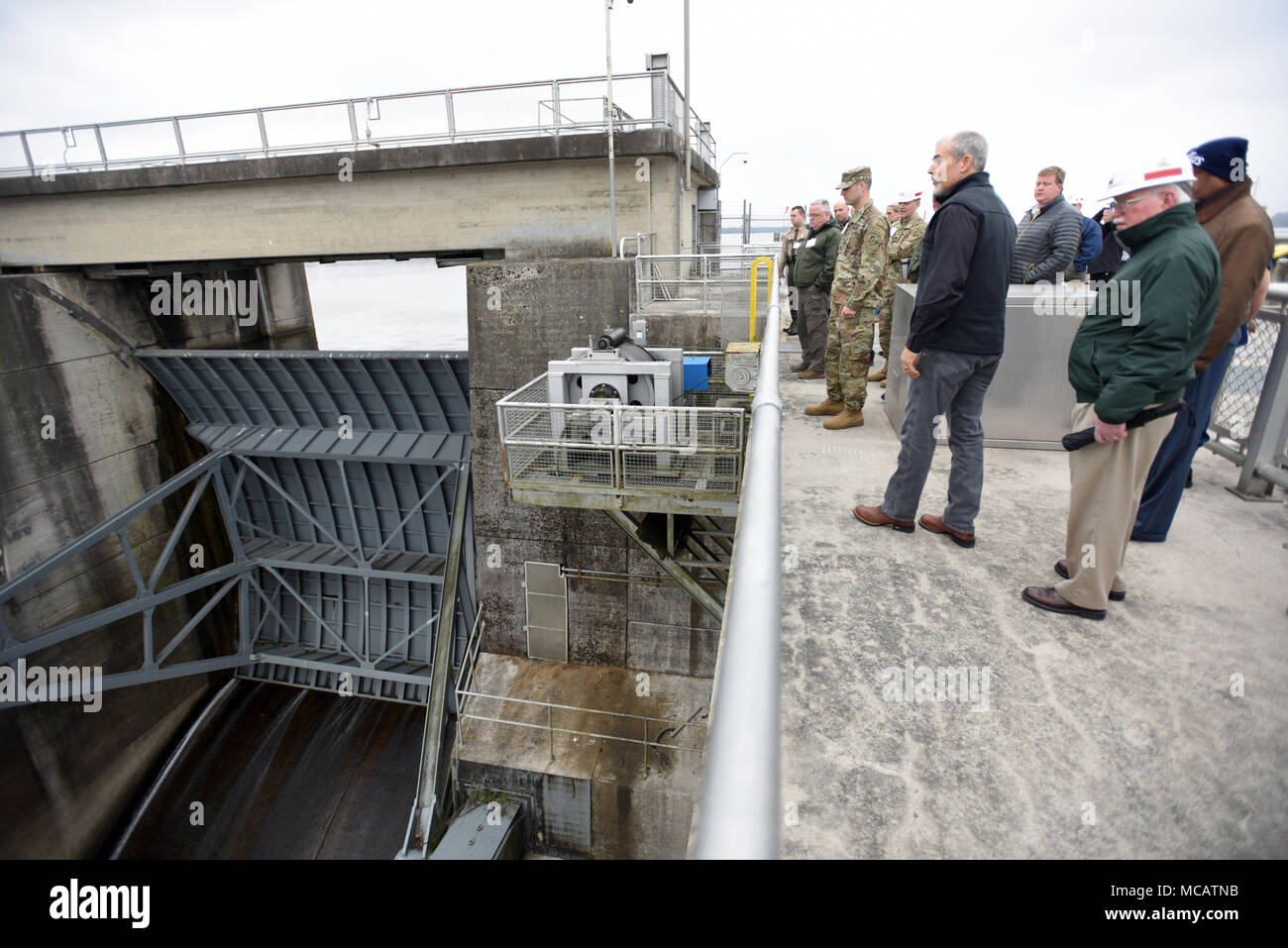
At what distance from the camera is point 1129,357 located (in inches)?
97.7

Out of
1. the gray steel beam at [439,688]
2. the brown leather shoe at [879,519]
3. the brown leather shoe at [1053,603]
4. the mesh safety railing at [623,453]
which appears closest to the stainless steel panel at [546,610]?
the gray steel beam at [439,688]

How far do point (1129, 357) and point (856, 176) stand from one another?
3529mm

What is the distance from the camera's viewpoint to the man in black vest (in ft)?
10.1

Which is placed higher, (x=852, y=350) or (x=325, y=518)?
(x=852, y=350)

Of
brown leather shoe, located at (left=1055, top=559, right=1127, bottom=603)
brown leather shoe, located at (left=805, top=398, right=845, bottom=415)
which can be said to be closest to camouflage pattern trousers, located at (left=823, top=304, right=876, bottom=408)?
brown leather shoe, located at (left=805, top=398, right=845, bottom=415)

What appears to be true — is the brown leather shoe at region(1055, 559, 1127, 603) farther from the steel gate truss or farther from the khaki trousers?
the steel gate truss

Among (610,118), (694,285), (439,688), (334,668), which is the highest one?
(610,118)

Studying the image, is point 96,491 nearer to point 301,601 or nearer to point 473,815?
point 301,601

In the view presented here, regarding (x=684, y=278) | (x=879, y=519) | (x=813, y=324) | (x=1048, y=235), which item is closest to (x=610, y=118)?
(x=684, y=278)

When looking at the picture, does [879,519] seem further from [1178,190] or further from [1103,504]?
[1178,190]

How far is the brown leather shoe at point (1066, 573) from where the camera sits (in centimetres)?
294

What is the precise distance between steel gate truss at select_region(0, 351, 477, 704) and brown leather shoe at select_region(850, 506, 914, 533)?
7.81 m
